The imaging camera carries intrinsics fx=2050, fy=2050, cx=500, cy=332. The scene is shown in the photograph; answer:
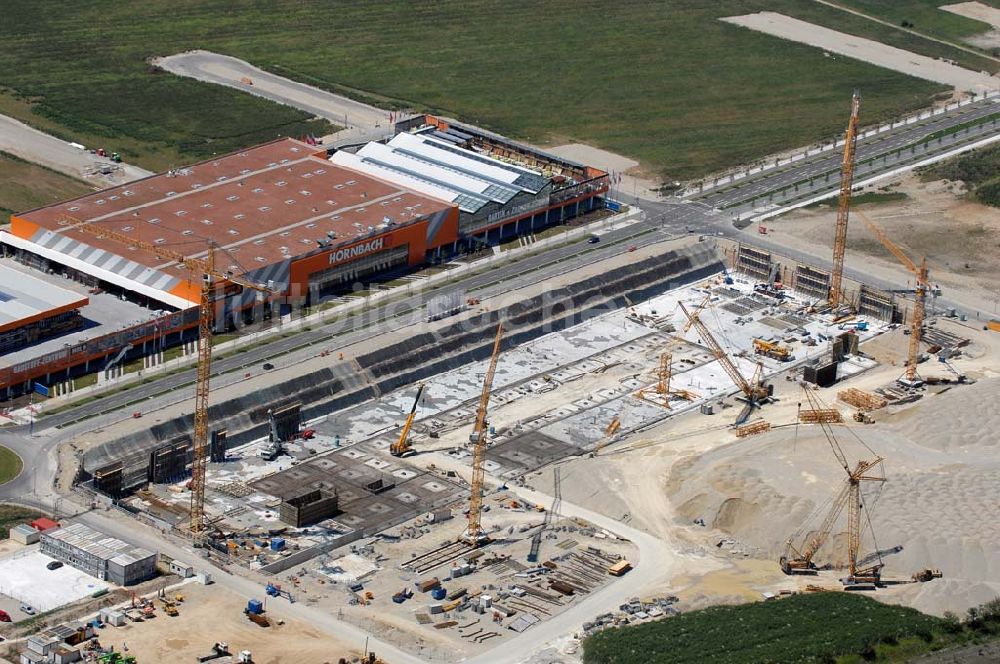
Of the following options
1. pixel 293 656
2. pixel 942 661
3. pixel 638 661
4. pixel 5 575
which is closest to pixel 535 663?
pixel 638 661

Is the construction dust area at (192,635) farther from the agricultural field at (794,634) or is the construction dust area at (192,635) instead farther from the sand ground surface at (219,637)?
the agricultural field at (794,634)

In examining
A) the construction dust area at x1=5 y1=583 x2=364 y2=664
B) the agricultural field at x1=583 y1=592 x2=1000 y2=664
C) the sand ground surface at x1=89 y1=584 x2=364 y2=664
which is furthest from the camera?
the agricultural field at x1=583 y1=592 x2=1000 y2=664

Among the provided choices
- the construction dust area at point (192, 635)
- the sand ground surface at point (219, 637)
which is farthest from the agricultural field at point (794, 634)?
the construction dust area at point (192, 635)

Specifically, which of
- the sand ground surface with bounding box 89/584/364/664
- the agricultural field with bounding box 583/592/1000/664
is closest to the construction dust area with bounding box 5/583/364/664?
the sand ground surface with bounding box 89/584/364/664

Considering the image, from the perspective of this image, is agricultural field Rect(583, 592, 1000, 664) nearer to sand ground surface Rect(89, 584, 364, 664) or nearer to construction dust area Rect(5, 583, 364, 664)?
Result: sand ground surface Rect(89, 584, 364, 664)

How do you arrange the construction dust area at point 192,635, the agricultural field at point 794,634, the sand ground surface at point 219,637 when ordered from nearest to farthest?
the construction dust area at point 192,635 < the sand ground surface at point 219,637 < the agricultural field at point 794,634

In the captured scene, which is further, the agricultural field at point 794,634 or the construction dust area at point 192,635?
the agricultural field at point 794,634

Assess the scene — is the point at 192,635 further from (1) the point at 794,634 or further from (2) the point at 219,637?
(1) the point at 794,634

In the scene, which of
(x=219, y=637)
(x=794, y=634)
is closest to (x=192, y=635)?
(x=219, y=637)

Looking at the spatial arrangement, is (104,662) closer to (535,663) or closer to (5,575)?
(5,575)
